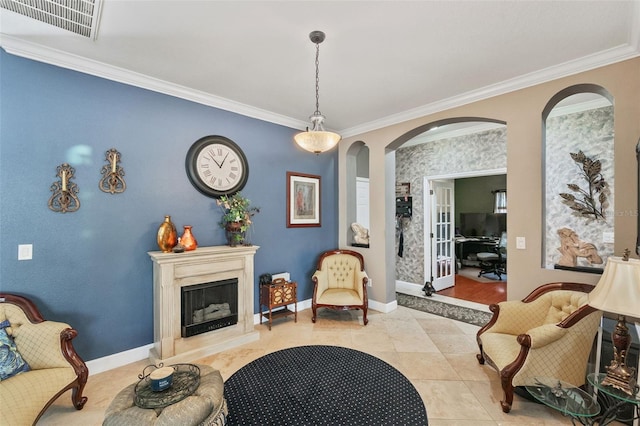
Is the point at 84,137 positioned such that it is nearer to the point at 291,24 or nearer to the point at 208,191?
the point at 208,191

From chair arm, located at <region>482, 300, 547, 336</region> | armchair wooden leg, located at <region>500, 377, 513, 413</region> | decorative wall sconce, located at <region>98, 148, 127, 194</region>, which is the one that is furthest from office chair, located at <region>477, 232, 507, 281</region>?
decorative wall sconce, located at <region>98, 148, 127, 194</region>

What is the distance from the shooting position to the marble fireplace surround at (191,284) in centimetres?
271

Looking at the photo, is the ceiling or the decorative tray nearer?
the decorative tray

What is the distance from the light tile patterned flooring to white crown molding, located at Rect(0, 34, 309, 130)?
286 cm

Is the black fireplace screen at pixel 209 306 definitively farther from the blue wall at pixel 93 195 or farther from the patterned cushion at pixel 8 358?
the patterned cushion at pixel 8 358

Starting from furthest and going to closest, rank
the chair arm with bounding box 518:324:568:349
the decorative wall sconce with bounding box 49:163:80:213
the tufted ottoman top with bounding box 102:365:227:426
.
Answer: the decorative wall sconce with bounding box 49:163:80:213
the chair arm with bounding box 518:324:568:349
the tufted ottoman top with bounding box 102:365:227:426

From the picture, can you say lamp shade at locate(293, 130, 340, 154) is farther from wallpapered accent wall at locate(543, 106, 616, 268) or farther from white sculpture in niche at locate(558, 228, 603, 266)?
wallpapered accent wall at locate(543, 106, 616, 268)

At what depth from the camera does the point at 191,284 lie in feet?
9.47

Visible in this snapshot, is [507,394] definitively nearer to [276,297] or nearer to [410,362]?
[410,362]

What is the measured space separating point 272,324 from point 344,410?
2.15 m

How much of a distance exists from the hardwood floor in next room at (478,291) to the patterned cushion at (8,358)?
5.42 m

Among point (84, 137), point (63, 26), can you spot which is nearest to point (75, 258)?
point (84, 137)

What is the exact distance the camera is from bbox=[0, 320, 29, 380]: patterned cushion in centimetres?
179

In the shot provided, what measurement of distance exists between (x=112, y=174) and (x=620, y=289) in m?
4.04
